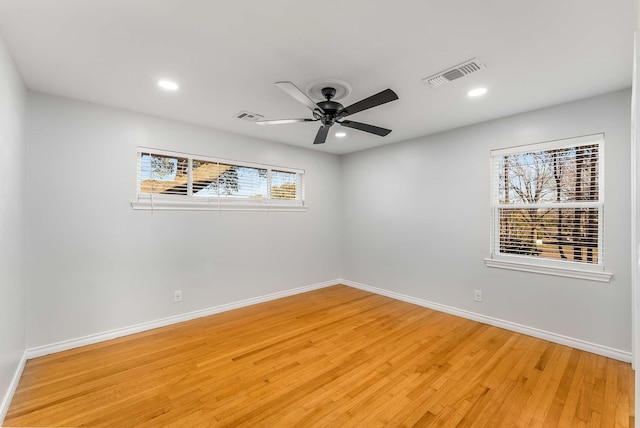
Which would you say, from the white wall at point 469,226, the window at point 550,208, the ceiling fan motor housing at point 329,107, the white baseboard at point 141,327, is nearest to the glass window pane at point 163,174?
the white baseboard at point 141,327

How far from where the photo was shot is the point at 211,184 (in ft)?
12.4

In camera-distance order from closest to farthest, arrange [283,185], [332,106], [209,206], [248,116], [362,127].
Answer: [332,106] → [362,127] → [248,116] → [209,206] → [283,185]

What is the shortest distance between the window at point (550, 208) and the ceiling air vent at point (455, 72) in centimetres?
148

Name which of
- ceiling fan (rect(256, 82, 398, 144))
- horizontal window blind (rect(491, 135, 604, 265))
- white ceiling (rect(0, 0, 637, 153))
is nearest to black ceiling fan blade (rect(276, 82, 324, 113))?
ceiling fan (rect(256, 82, 398, 144))

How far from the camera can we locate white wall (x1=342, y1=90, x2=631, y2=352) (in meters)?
2.62

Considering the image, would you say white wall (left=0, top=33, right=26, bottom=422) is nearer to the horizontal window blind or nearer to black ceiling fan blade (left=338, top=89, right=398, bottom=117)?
black ceiling fan blade (left=338, top=89, right=398, bottom=117)

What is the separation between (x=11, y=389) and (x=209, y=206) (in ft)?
7.53

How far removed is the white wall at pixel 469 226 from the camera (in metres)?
2.62

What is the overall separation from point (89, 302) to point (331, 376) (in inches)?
→ 99.2

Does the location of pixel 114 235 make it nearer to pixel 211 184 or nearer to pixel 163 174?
pixel 163 174

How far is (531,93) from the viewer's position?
8.72ft

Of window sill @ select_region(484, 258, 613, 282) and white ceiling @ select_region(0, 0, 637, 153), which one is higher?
white ceiling @ select_region(0, 0, 637, 153)

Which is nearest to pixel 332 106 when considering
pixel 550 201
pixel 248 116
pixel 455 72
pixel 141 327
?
pixel 455 72

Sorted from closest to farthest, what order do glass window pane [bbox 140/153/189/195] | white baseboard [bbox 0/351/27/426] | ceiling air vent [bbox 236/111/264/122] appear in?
white baseboard [bbox 0/351/27/426] < ceiling air vent [bbox 236/111/264/122] < glass window pane [bbox 140/153/189/195]
